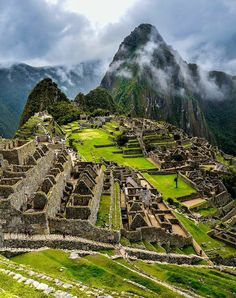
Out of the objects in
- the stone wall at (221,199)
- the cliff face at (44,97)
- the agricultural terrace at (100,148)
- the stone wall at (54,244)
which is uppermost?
the cliff face at (44,97)

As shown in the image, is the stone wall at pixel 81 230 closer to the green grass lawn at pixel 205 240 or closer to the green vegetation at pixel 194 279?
the green vegetation at pixel 194 279

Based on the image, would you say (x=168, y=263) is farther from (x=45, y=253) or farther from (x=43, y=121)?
(x=43, y=121)

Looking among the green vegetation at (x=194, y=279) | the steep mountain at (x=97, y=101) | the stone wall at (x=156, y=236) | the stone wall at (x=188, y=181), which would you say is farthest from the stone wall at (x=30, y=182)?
the steep mountain at (x=97, y=101)

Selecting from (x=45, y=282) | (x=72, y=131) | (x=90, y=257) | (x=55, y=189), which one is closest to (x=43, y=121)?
(x=72, y=131)

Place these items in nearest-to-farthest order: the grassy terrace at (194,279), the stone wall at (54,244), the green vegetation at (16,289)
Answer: the green vegetation at (16,289)
the stone wall at (54,244)
the grassy terrace at (194,279)

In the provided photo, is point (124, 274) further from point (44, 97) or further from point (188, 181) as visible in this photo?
point (44, 97)

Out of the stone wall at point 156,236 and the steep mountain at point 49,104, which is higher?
the steep mountain at point 49,104

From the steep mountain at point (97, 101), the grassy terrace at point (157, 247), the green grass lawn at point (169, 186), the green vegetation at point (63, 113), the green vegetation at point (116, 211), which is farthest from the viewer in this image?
the steep mountain at point (97, 101)
